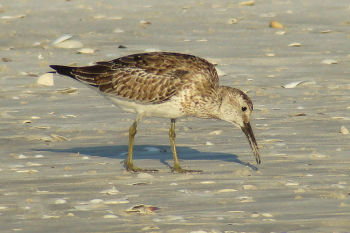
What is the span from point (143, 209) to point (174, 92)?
2427 millimetres

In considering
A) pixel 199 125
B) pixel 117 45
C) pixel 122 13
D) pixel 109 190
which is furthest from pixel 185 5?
pixel 109 190

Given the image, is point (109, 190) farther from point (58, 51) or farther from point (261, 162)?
point (58, 51)

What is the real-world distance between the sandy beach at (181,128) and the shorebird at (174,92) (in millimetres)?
459

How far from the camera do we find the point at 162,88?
33.8ft

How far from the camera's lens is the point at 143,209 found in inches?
319

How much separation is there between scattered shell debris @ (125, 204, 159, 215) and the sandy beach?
0.01 m

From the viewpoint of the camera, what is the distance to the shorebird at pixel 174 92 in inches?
404

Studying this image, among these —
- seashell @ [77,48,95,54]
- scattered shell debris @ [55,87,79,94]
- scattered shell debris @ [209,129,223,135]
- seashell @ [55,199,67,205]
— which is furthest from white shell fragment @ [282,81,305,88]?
seashell @ [55,199,67,205]

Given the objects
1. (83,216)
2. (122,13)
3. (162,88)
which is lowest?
(83,216)

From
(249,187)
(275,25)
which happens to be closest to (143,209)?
(249,187)

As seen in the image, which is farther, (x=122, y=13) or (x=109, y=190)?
(x=122, y=13)

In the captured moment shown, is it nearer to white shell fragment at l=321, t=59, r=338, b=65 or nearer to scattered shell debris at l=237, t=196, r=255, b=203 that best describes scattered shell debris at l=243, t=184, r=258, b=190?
scattered shell debris at l=237, t=196, r=255, b=203

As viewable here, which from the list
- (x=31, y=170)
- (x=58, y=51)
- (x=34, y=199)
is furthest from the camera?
(x=58, y=51)

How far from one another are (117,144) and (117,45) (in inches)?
236
